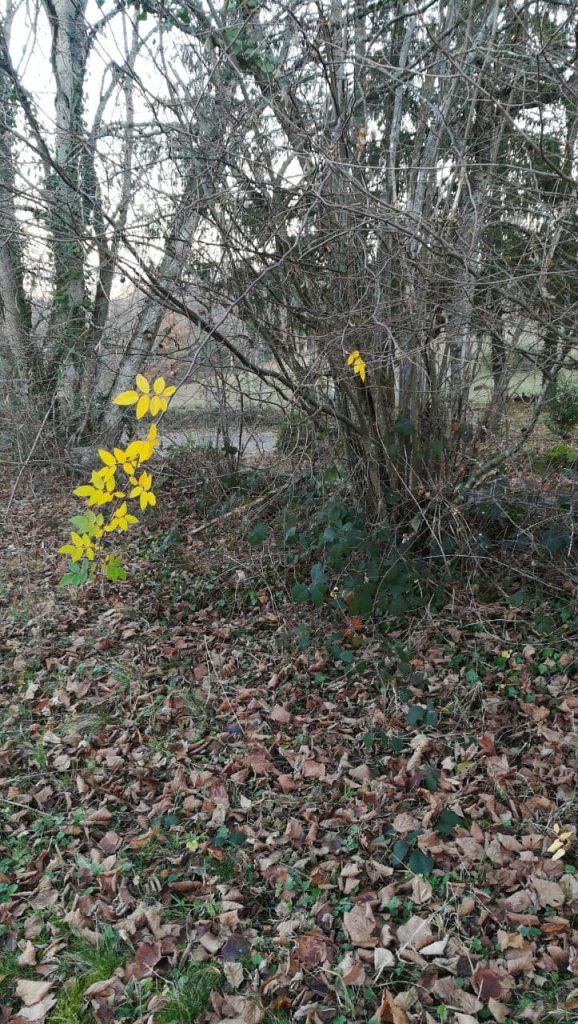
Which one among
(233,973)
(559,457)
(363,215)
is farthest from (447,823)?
(559,457)

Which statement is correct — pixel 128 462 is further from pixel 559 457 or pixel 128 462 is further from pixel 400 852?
pixel 559 457

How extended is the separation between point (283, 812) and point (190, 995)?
928 millimetres

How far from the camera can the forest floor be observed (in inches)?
96.0

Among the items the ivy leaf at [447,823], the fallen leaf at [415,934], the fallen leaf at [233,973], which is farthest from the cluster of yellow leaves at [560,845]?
the fallen leaf at [233,973]

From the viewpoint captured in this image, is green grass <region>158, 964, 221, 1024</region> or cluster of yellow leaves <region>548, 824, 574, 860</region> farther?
cluster of yellow leaves <region>548, 824, 574, 860</region>

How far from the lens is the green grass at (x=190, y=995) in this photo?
2375 millimetres

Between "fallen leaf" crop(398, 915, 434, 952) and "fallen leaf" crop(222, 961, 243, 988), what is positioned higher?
"fallen leaf" crop(398, 915, 434, 952)

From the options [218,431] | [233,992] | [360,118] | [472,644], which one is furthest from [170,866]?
[360,118]

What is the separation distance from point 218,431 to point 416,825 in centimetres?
390

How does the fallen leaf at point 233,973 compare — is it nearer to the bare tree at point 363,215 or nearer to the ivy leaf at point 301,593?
the ivy leaf at point 301,593

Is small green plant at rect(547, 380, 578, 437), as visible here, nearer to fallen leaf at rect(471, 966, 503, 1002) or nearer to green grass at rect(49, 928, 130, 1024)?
fallen leaf at rect(471, 966, 503, 1002)

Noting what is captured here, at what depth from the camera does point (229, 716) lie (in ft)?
13.0

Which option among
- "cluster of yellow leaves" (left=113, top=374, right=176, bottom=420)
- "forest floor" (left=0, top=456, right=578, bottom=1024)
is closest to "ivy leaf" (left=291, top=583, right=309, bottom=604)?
"forest floor" (left=0, top=456, right=578, bottom=1024)

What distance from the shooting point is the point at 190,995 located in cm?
243
